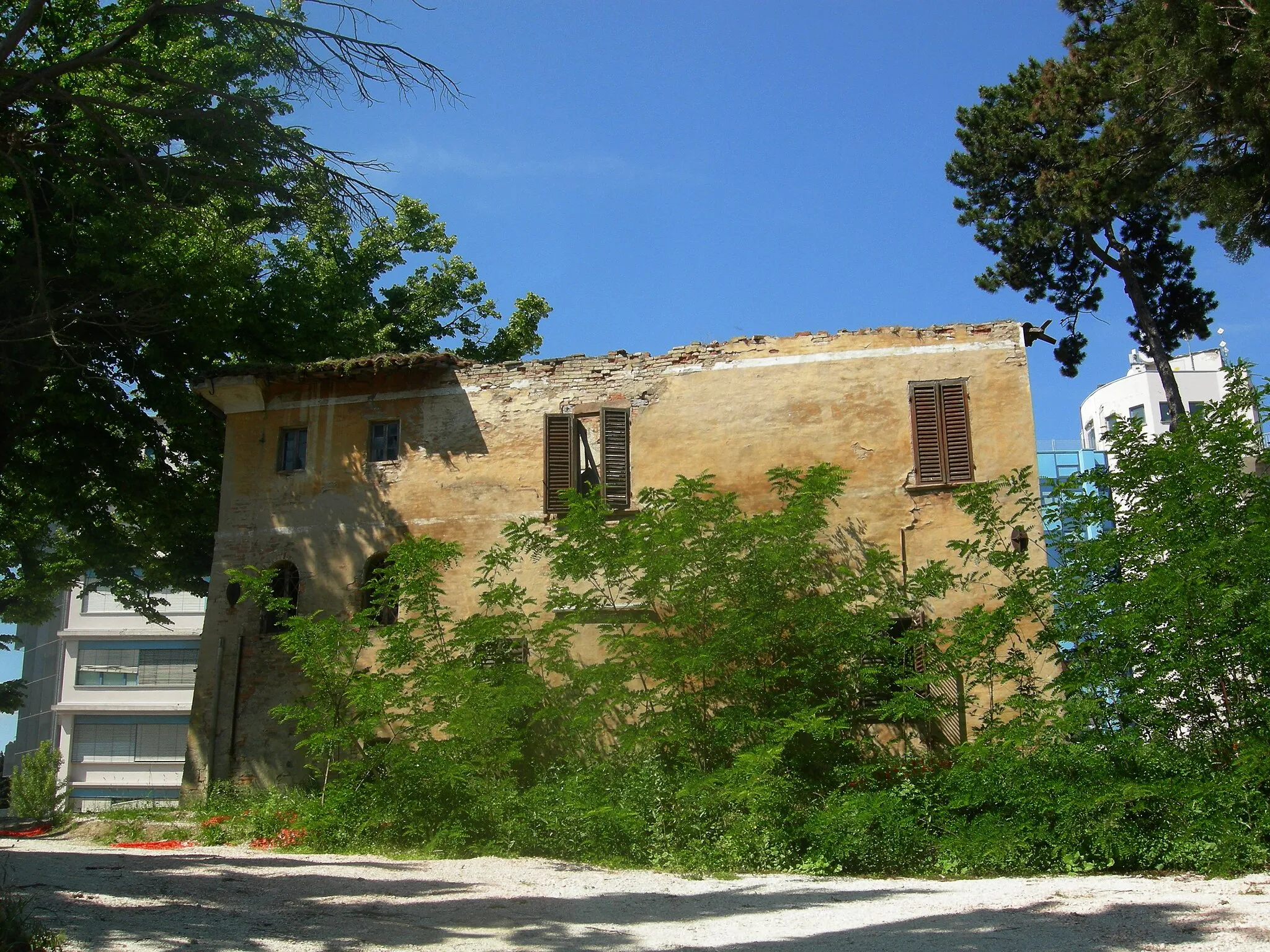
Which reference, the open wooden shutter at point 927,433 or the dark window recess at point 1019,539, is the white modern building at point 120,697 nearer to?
the open wooden shutter at point 927,433

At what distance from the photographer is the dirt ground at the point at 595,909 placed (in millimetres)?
8117

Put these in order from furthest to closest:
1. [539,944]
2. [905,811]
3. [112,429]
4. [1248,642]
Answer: [112,429] < [905,811] < [1248,642] < [539,944]

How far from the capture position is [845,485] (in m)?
16.1

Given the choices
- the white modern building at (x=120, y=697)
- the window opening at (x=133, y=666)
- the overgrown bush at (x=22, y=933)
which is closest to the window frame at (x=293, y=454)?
the overgrown bush at (x=22, y=933)

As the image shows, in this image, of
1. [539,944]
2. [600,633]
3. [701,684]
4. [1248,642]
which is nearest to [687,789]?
[701,684]

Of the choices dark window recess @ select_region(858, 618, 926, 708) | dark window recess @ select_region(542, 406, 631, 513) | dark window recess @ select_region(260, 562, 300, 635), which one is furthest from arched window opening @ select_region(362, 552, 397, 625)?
dark window recess @ select_region(858, 618, 926, 708)

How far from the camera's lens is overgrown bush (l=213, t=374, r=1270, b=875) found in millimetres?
11898

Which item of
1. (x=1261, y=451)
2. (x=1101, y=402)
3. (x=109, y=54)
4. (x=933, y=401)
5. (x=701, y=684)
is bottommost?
(x=701, y=684)

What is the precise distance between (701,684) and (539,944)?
707cm

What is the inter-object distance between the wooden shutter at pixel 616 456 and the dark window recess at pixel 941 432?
4246 millimetres

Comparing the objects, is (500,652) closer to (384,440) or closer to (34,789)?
(384,440)

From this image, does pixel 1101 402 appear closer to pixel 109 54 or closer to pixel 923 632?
pixel 923 632

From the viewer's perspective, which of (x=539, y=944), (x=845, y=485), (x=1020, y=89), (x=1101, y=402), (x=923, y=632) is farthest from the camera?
(x=1101, y=402)

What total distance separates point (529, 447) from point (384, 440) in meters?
2.53
